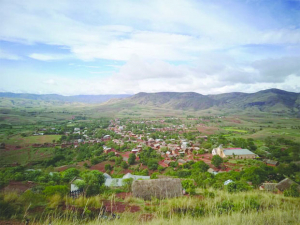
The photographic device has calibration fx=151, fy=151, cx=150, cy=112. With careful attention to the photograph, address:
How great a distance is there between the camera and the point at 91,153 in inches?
1239

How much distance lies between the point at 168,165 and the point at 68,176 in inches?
605

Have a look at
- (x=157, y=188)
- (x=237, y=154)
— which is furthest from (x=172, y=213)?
(x=237, y=154)

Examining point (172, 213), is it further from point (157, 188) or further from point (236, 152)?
point (236, 152)

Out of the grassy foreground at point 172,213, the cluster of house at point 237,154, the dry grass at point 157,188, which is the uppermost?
the grassy foreground at point 172,213

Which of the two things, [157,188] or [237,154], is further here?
[237,154]

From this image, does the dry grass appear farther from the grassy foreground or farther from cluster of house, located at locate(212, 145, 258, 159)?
cluster of house, located at locate(212, 145, 258, 159)

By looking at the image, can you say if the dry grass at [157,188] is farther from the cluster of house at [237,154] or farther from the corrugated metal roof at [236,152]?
the corrugated metal roof at [236,152]

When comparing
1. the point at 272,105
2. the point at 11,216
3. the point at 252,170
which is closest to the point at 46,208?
the point at 11,216

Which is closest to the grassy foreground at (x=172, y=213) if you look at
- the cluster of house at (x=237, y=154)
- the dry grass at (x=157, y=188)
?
the dry grass at (x=157, y=188)

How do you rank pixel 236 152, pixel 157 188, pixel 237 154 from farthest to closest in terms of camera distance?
pixel 236 152
pixel 237 154
pixel 157 188

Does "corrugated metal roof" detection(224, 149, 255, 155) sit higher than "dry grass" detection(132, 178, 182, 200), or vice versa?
"dry grass" detection(132, 178, 182, 200)

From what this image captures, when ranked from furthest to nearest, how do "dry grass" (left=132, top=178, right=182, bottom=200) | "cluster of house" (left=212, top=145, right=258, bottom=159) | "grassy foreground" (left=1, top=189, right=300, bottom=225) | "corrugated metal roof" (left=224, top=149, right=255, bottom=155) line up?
"corrugated metal roof" (left=224, top=149, right=255, bottom=155)
"cluster of house" (left=212, top=145, right=258, bottom=159)
"dry grass" (left=132, top=178, right=182, bottom=200)
"grassy foreground" (left=1, top=189, right=300, bottom=225)

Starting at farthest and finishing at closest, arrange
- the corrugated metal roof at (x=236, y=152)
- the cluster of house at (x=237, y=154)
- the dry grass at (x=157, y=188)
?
the corrugated metal roof at (x=236, y=152) → the cluster of house at (x=237, y=154) → the dry grass at (x=157, y=188)

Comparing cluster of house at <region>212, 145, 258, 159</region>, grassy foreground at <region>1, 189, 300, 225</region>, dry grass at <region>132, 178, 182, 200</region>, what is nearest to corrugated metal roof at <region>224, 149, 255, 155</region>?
cluster of house at <region>212, 145, 258, 159</region>
